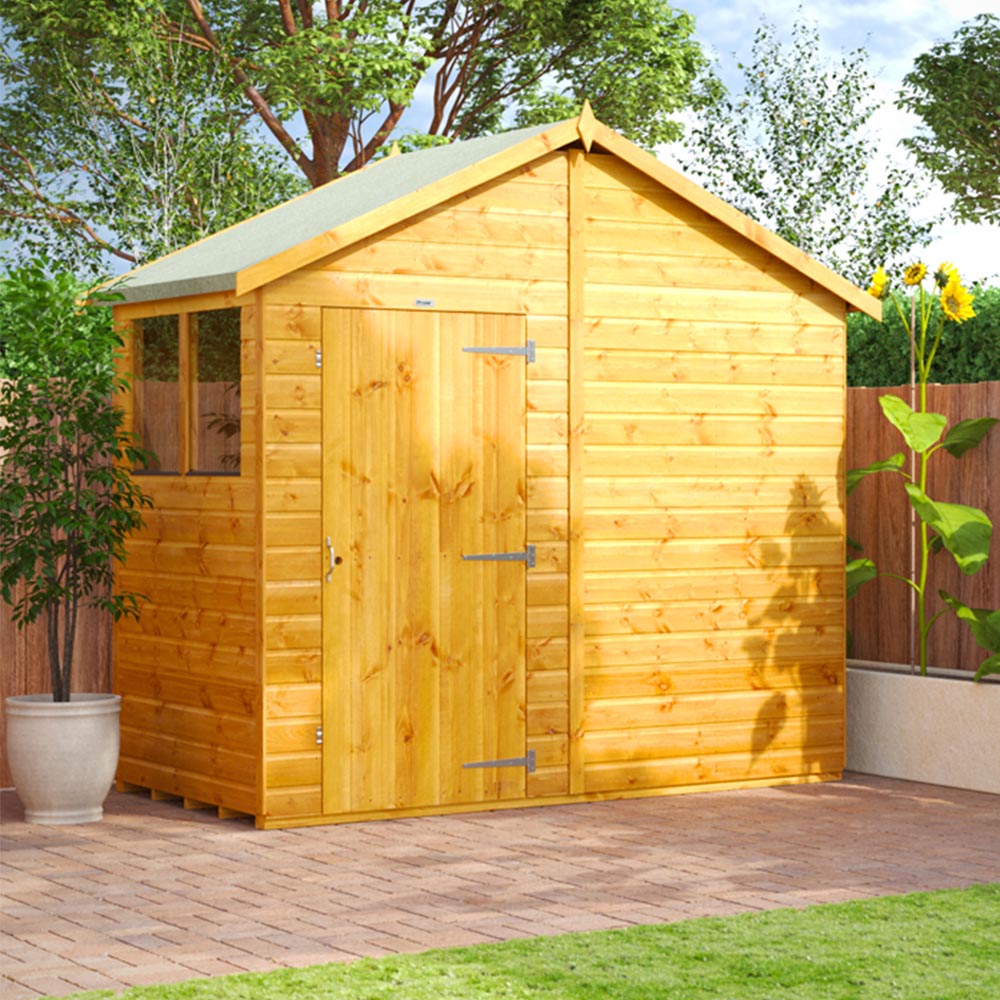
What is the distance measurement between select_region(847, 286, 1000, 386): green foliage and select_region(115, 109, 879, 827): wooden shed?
167 inches

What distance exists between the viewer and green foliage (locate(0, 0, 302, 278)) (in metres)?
19.7

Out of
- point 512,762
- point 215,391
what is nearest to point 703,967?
point 512,762

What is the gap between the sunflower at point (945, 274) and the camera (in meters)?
9.82

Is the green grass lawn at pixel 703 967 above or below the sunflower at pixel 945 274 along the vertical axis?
below

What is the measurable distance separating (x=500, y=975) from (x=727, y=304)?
14.8 ft

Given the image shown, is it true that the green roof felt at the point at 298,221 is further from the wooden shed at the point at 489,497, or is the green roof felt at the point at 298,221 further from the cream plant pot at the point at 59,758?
the cream plant pot at the point at 59,758

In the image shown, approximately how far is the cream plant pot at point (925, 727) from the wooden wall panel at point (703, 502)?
11.0 inches

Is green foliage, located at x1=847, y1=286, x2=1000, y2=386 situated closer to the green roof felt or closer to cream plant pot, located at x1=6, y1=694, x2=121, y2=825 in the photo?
the green roof felt

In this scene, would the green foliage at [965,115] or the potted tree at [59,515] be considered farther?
the green foliage at [965,115]

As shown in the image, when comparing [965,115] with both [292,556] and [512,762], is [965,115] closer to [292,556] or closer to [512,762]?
[512,762]

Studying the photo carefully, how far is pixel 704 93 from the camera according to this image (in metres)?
23.2

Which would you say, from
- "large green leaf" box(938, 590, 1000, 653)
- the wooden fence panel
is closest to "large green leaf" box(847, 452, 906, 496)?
the wooden fence panel

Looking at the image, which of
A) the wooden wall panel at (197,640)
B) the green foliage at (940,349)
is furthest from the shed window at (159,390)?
the green foliage at (940,349)

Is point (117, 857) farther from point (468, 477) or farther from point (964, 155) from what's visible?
point (964, 155)
